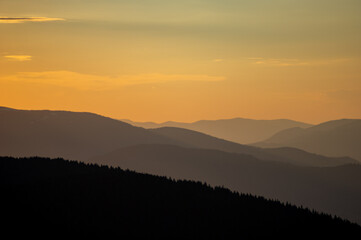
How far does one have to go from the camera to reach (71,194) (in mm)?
119750

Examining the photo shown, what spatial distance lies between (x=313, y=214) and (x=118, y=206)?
51.6m

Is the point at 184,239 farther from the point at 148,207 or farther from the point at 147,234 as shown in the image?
the point at 148,207

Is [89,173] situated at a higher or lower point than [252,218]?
higher

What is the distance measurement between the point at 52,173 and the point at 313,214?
6737cm

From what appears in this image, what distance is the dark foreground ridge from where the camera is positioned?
107875mm

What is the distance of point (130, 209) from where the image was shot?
119000 millimetres

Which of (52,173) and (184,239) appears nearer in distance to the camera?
(184,239)

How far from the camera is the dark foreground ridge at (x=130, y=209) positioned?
10788 cm

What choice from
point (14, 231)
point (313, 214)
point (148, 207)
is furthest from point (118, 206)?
point (313, 214)

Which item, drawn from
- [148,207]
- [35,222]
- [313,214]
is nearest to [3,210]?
[35,222]

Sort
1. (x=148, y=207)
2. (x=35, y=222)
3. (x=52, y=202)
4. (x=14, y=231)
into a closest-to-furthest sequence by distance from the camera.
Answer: (x=14, y=231)
(x=35, y=222)
(x=52, y=202)
(x=148, y=207)

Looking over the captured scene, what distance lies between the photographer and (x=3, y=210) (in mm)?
108562

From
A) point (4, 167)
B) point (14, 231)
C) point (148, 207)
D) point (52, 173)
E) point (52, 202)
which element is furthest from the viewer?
point (4, 167)

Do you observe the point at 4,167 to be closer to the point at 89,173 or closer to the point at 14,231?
the point at 89,173
